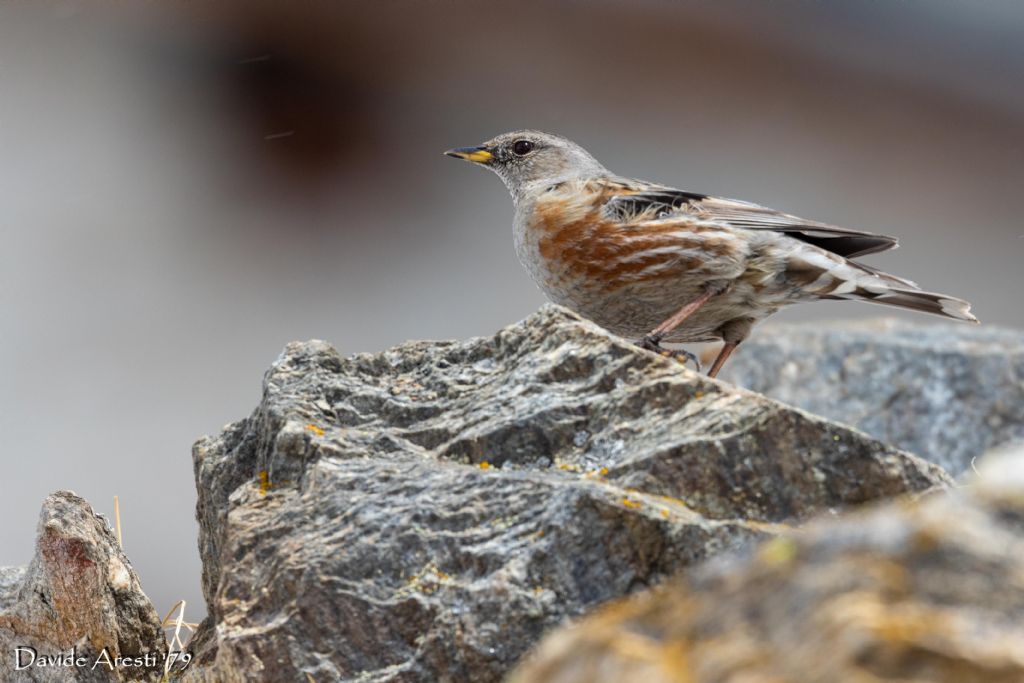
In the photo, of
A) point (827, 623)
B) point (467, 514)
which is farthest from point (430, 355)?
point (827, 623)

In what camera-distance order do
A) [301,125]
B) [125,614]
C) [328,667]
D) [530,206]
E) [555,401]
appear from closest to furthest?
[328,667]
[555,401]
[125,614]
[530,206]
[301,125]

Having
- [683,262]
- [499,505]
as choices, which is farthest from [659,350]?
[499,505]

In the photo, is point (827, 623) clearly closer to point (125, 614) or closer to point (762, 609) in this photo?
point (762, 609)

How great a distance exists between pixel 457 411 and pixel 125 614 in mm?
1083

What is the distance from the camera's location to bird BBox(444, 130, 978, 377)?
14.0ft

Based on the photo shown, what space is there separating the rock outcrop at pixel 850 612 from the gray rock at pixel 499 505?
1042 millimetres

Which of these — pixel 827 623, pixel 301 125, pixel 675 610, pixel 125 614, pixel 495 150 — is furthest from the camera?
pixel 301 125

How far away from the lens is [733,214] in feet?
15.1

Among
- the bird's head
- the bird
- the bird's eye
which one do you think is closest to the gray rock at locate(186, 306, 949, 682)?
the bird

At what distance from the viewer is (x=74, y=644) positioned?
2881mm

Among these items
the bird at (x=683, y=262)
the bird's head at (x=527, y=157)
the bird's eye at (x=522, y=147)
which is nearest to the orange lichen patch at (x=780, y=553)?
the bird at (x=683, y=262)

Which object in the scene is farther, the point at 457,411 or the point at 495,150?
the point at 495,150

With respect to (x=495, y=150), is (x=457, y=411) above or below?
below

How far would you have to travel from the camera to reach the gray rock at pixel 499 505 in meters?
2.36
